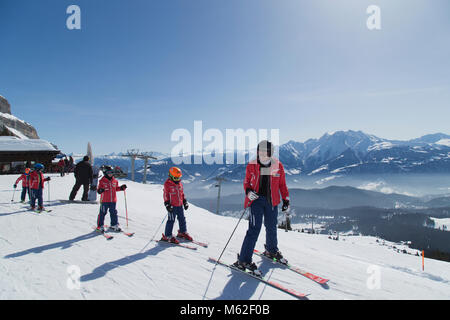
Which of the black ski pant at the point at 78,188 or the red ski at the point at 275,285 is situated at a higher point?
the black ski pant at the point at 78,188

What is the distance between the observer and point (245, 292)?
12.2ft

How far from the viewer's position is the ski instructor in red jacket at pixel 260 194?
437 centimetres

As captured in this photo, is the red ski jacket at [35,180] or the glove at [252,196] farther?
the red ski jacket at [35,180]

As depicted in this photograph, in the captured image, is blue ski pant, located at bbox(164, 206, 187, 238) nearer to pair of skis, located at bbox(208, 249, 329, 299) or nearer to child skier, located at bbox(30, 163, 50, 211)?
pair of skis, located at bbox(208, 249, 329, 299)

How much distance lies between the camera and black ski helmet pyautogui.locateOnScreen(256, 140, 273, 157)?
175 inches

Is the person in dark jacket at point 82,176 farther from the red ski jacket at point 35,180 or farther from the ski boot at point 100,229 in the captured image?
the ski boot at point 100,229

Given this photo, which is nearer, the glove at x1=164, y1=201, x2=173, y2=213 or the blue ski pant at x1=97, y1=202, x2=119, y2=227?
the glove at x1=164, y1=201, x2=173, y2=213

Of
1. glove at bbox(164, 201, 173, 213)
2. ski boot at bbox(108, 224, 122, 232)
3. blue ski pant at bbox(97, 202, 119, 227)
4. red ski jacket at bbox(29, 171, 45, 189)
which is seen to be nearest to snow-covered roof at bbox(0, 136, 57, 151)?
red ski jacket at bbox(29, 171, 45, 189)

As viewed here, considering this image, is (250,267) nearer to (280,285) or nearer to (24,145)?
(280,285)

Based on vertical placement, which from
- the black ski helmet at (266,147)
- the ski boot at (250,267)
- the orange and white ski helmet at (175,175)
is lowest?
the ski boot at (250,267)

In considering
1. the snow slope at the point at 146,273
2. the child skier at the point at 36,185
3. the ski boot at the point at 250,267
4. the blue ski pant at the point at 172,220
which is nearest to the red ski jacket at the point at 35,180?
the child skier at the point at 36,185
